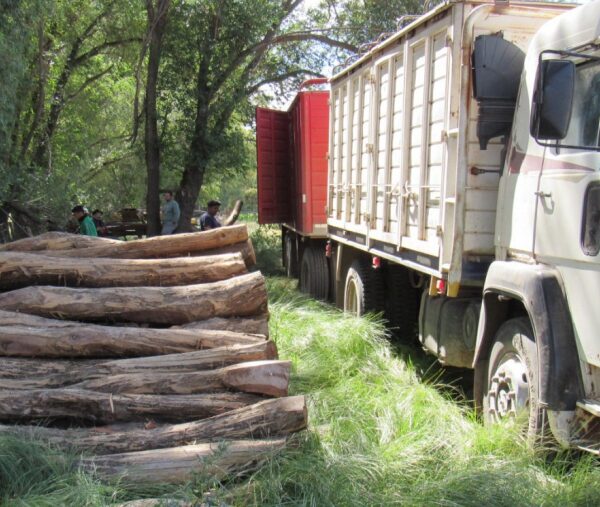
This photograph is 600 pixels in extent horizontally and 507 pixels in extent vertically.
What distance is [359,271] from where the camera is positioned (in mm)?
7949

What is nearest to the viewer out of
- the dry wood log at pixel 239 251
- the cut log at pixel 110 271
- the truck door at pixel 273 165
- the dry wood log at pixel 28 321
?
the dry wood log at pixel 28 321

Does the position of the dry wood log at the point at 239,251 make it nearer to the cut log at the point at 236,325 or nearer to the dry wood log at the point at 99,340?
the cut log at the point at 236,325

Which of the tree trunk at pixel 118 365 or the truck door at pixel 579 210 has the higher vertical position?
the truck door at pixel 579 210

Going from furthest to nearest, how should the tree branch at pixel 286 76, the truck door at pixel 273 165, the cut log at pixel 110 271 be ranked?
the tree branch at pixel 286 76, the truck door at pixel 273 165, the cut log at pixel 110 271

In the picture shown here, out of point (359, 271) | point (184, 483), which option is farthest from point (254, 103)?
point (184, 483)

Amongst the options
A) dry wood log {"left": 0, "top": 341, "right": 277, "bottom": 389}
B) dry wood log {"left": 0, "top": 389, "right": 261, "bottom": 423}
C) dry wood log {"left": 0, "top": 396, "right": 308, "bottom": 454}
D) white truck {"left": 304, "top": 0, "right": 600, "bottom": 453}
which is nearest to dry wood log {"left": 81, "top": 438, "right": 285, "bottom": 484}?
dry wood log {"left": 0, "top": 396, "right": 308, "bottom": 454}

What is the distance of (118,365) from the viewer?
4.30 meters

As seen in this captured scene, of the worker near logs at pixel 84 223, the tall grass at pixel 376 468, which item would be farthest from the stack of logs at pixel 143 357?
the worker near logs at pixel 84 223

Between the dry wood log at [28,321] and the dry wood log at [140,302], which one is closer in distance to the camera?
the dry wood log at [28,321]

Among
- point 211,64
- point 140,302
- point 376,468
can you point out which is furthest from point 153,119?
point 376,468

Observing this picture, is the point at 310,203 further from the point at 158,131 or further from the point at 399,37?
the point at 158,131

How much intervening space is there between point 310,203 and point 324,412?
615cm

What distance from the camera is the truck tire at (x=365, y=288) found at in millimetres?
7660

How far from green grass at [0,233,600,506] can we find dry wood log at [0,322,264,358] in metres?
0.92
